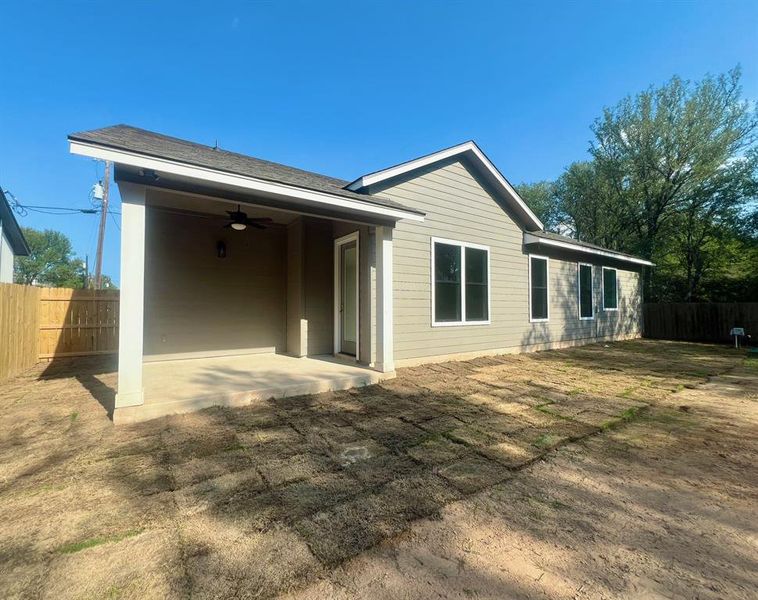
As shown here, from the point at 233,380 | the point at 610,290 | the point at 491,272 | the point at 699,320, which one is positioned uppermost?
the point at 491,272

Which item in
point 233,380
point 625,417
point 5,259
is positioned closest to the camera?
point 625,417

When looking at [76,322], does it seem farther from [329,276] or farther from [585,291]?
[585,291]

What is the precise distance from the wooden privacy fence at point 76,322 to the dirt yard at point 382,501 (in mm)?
4820

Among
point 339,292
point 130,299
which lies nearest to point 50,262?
point 339,292

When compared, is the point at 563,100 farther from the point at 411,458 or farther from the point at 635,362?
the point at 411,458

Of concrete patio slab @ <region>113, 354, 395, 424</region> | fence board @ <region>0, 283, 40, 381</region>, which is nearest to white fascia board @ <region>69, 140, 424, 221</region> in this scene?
concrete patio slab @ <region>113, 354, 395, 424</region>

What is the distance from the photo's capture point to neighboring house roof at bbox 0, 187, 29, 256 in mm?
9192

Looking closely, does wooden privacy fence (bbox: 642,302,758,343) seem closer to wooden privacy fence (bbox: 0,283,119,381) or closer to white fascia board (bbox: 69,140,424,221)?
white fascia board (bbox: 69,140,424,221)

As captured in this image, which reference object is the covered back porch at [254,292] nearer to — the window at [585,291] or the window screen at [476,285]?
the window screen at [476,285]

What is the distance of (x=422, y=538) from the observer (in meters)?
1.87

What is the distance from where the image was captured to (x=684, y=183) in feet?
52.0

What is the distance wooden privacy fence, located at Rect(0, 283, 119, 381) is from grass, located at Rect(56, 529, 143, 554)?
6.03m

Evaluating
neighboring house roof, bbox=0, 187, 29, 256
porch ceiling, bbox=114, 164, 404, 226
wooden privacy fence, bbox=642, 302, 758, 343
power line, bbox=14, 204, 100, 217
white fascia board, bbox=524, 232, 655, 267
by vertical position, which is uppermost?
power line, bbox=14, 204, 100, 217

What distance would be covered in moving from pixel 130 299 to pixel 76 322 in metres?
6.72
